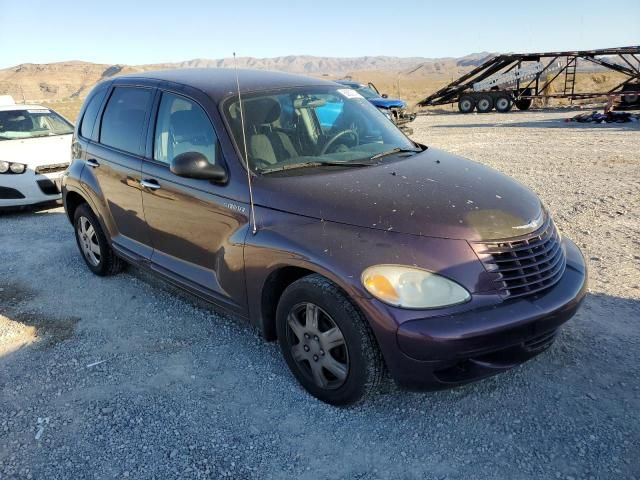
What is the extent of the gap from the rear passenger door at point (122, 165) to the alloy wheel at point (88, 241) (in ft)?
1.73

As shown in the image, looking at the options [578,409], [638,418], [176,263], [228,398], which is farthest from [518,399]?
[176,263]

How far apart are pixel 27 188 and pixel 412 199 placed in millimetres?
6944

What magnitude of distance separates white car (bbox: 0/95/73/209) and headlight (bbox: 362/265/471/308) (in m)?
6.99

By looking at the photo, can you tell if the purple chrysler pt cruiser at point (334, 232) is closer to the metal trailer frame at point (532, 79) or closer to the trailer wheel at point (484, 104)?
the metal trailer frame at point (532, 79)

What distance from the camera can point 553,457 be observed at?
2.63 metres

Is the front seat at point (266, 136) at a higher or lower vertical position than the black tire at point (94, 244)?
higher

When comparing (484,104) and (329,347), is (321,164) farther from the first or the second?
(484,104)

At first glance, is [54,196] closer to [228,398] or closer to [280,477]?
[228,398]

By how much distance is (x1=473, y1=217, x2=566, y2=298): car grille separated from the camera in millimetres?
2723

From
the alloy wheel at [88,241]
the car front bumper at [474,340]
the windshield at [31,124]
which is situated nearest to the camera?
the car front bumper at [474,340]

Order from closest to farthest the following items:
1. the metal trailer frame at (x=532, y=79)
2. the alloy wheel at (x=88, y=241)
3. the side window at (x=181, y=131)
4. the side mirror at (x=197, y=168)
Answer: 1. the side mirror at (x=197, y=168)
2. the side window at (x=181, y=131)
3. the alloy wheel at (x=88, y=241)
4. the metal trailer frame at (x=532, y=79)

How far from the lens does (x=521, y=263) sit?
281 centimetres

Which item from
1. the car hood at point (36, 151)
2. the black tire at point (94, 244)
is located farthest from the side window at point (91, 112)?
the car hood at point (36, 151)

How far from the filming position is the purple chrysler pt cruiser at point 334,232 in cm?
265
